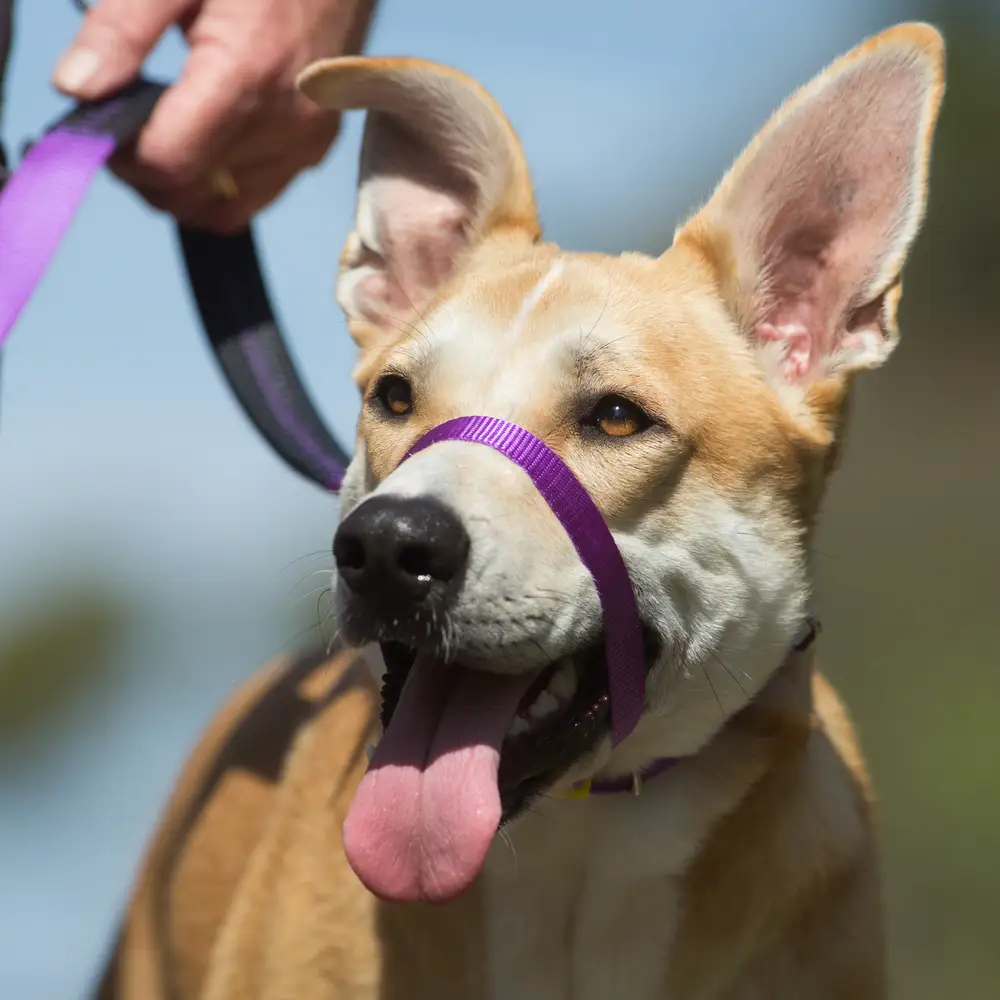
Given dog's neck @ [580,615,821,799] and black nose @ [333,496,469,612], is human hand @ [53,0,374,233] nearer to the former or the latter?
black nose @ [333,496,469,612]

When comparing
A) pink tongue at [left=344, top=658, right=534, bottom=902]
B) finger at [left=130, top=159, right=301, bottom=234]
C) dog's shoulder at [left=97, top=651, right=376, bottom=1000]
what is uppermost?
finger at [left=130, top=159, right=301, bottom=234]

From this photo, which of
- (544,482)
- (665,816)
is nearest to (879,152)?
(544,482)

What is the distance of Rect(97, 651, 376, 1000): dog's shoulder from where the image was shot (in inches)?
135

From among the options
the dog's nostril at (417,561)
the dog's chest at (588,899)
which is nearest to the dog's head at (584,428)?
the dog's nostril at (417,561)

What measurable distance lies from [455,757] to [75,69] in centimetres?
176

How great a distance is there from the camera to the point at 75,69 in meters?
3.16

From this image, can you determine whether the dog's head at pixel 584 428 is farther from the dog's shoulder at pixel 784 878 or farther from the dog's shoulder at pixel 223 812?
the dog's shoulder at pixel 223 812

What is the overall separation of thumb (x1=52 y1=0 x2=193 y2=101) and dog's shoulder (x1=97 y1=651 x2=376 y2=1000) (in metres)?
1.46

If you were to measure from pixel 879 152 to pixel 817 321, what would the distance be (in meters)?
0.40

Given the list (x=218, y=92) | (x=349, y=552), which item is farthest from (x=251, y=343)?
(x=349, y=552)

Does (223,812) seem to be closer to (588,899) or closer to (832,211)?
(588,899)

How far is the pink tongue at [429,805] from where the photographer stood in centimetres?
248

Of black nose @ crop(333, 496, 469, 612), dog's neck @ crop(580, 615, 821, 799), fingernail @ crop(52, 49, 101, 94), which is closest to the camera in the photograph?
black nose @ crop(333, 496, 469, 612)

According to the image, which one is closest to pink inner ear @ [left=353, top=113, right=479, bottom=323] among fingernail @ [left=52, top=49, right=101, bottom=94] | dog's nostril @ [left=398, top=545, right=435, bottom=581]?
fingernail @ [left=52, top=49, right=101, bottom=94]
